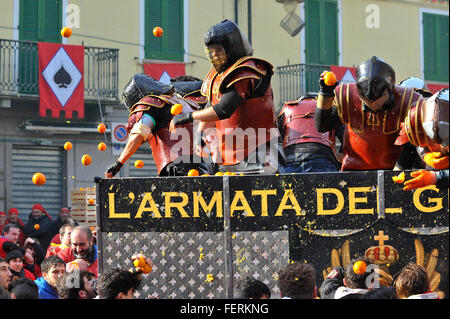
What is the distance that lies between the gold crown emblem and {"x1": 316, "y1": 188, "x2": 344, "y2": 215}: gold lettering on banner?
12.1 inches

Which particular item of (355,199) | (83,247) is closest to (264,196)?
(355,199)

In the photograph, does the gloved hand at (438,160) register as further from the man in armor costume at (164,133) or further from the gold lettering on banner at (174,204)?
the man in armor costume at (164,133)

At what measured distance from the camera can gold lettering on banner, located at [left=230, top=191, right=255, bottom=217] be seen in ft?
22.0

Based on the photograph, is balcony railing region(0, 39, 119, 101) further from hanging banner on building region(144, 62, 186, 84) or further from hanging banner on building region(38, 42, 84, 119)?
hanging banner on building region(144, 62, 186, 84)

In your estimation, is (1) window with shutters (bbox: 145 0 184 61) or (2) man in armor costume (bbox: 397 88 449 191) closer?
(2) man in armor costume (bbox: 397 88 449 191)

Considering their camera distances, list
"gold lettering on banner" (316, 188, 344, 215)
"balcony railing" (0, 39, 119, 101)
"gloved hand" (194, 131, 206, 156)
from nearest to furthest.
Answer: "gold lettering on banner" (316, 188, 344, 215), "gloved hand" (194, 131, 206, 156), "balcony railing" (0, 39, 119, 101)

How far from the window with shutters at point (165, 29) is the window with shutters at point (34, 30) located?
193 centimetres

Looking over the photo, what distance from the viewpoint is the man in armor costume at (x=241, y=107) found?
7.05 metres

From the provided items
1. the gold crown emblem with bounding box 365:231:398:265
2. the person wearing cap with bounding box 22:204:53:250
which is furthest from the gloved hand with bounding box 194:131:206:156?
the person wearing cap with bounding box 22:204:53:250

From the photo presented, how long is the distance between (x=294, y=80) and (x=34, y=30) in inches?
233

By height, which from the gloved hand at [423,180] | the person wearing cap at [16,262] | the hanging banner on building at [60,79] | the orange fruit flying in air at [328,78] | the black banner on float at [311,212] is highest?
the hanging banner on building at [60,79]

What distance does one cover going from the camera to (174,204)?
6.79 meters

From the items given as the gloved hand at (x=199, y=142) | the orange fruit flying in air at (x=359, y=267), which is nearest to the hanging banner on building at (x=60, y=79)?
the gloved hand at (x=199, y=142)
